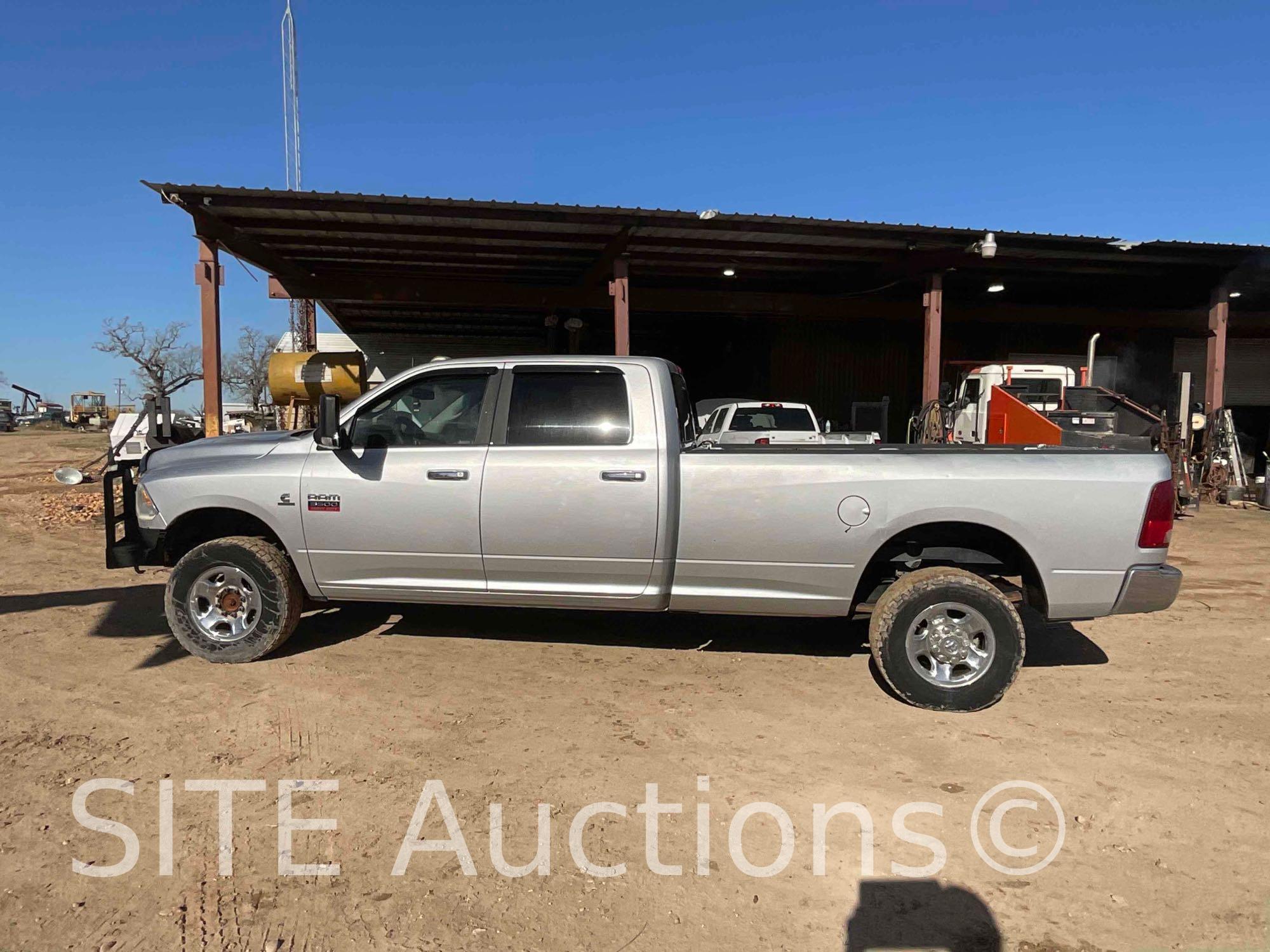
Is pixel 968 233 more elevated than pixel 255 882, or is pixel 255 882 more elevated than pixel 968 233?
pixel 968 233

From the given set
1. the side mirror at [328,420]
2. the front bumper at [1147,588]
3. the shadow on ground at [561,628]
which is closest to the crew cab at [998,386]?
the shadow on ground at [561,628]

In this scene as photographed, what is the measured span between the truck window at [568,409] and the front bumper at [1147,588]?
8.82ft

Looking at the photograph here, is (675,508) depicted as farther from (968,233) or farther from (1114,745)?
(968,233)

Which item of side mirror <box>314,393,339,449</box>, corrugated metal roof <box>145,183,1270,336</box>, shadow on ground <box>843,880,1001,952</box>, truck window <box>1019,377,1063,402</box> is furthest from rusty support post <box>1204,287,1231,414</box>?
side mirror <box>314,393,339,449</box>

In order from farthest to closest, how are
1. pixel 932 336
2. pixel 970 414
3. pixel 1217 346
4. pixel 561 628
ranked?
pixel 1217 346 < pixel 970 414 < pixel 932 336 < pixel 561 628

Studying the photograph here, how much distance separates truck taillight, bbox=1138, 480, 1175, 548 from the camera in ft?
13.0

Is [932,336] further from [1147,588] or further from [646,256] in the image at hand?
[1147,588]

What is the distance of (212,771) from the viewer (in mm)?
3406

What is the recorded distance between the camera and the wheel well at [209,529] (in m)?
4.87

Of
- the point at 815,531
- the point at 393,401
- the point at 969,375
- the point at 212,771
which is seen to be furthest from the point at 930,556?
the point at 969,375

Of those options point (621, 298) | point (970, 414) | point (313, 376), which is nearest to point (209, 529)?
point (313, 376)

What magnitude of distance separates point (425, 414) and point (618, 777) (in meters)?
2.44

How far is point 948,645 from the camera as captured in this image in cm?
420

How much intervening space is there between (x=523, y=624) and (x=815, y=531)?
2.42 metres
